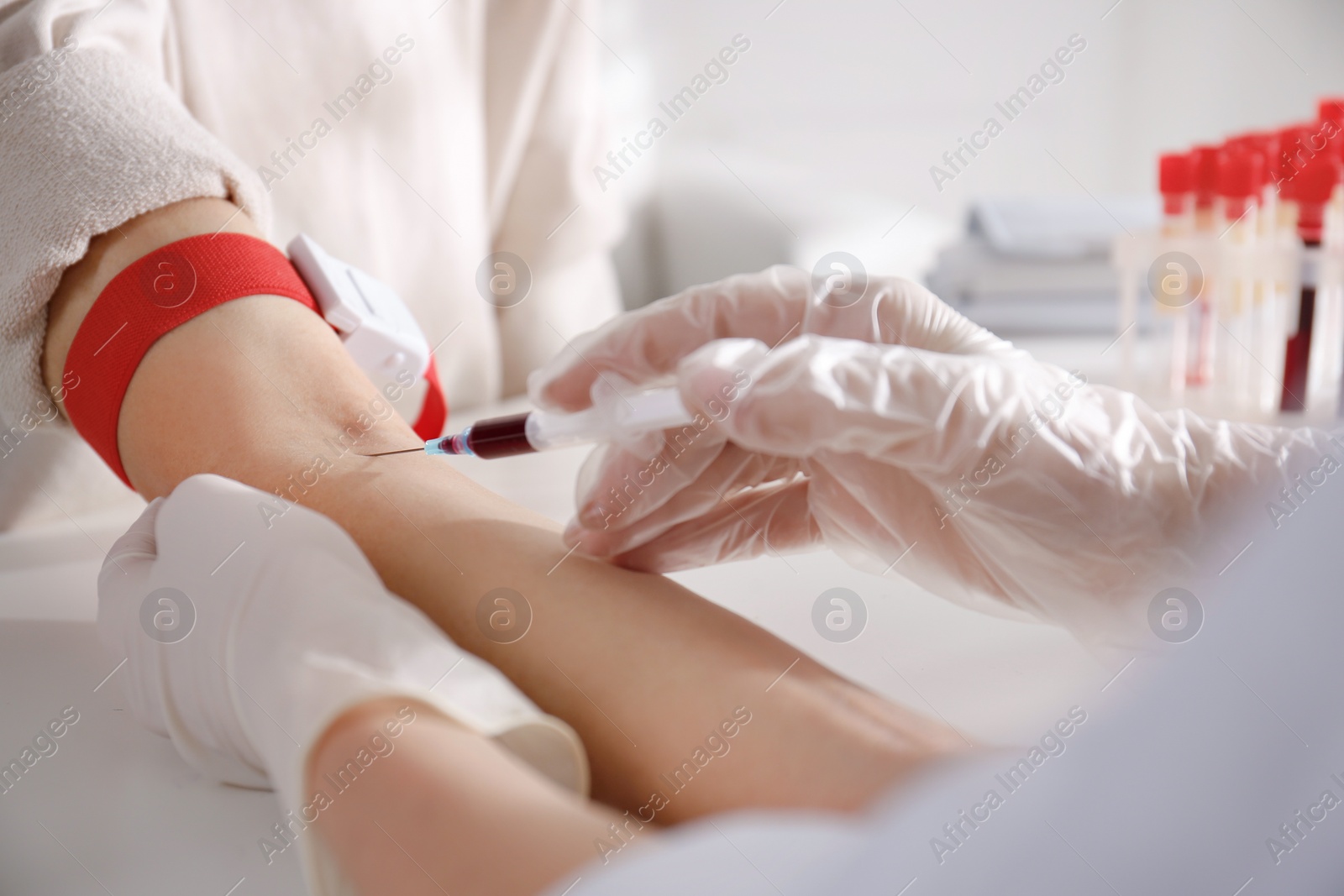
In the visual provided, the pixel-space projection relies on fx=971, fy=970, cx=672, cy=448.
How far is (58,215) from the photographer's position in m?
0.78

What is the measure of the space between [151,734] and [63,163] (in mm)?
479

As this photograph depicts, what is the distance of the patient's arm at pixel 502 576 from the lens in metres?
0.50

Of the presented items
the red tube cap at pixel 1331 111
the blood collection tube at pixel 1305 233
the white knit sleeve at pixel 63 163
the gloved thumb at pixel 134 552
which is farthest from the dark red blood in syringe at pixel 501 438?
the red tube cap at pixel 1331 111

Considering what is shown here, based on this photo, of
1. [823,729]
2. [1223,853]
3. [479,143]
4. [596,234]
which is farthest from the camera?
[596,234]

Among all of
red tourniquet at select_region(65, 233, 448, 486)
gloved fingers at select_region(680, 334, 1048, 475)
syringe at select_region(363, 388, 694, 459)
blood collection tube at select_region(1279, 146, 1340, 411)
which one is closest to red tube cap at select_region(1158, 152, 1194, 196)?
blood collection tube at select_region(1279, 146, 1340, 411)

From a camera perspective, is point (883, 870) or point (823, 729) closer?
point (883, 870)

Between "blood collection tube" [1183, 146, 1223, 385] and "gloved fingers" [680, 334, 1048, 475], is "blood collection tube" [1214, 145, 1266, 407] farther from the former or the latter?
"gloved fingers" [680, 334, 1048, 475]

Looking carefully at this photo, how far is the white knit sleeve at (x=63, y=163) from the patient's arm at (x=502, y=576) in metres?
0.02

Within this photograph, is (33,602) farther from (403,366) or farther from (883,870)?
(883,870)

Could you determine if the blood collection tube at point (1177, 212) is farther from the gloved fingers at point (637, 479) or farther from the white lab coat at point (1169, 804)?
the white lab coat at point (1169, 804)

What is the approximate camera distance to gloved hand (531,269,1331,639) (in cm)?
59

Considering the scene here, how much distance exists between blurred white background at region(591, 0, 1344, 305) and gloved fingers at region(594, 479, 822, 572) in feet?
3.44

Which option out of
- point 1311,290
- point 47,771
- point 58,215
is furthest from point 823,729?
point 1311,290

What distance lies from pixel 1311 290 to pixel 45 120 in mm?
1461
